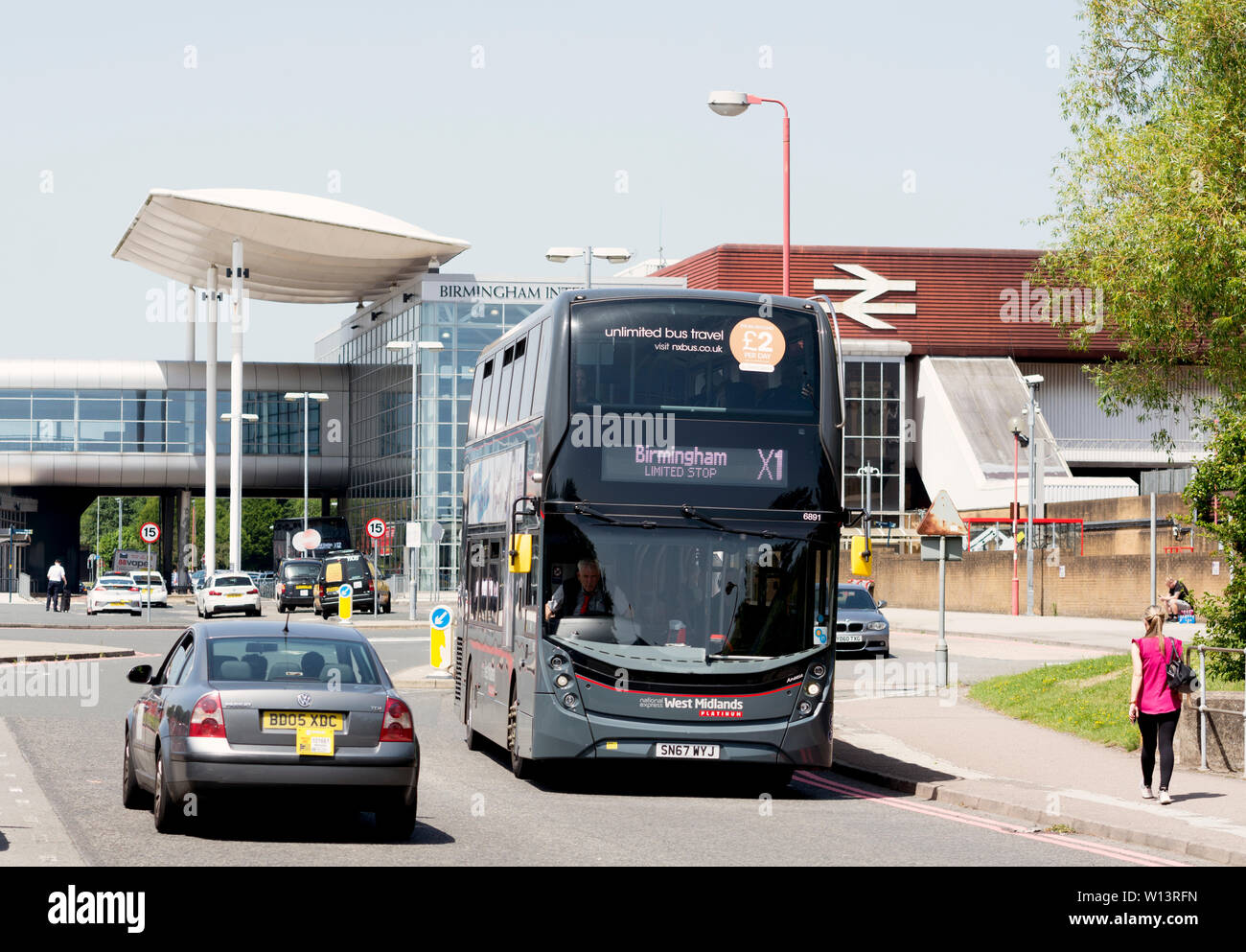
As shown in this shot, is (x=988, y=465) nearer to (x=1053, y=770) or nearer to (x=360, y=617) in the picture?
(x=360, y=617)

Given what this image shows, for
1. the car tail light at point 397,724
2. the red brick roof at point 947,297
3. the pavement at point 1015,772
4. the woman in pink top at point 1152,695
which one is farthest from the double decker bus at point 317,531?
the car tail light at point 397,724

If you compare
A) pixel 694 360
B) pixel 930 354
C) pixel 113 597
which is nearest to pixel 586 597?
pixel 694 360

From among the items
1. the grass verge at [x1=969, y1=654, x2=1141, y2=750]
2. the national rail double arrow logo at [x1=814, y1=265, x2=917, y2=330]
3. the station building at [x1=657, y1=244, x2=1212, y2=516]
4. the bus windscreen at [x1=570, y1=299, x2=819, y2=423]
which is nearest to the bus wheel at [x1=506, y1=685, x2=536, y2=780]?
the bus windscreen at [x1=570, y1=299, x2=819, y2=423]

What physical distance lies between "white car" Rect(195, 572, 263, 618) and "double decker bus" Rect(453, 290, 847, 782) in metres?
41.0

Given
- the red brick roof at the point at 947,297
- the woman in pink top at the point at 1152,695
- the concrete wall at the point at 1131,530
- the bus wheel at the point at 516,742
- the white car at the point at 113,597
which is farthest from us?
Answer: the red brick roof at the point at 947,297

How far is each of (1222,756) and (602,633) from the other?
6131mm

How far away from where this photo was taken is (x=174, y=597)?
83750 millimetres

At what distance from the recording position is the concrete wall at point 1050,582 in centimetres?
4619

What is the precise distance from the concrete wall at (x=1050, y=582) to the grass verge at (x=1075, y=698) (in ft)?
59.6

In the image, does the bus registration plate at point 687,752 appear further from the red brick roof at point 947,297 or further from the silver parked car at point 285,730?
the red brick roof at point 947,297

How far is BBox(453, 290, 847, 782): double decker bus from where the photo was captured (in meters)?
15.3

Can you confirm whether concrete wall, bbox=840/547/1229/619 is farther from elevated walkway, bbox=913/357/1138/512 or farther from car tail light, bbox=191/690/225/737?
car tail light, bbox=191/690/225/737
